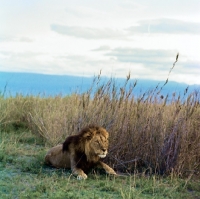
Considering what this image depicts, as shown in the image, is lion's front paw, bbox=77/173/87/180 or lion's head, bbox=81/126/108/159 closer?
lion's front paw, bbox=77/173/87/180

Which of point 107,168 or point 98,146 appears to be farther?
point 107,168

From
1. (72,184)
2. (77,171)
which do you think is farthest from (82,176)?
(72,184)

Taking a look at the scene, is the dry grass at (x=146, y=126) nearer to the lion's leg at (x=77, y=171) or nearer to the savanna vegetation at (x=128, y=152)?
the savanna vegetation at (x=128, y=152)

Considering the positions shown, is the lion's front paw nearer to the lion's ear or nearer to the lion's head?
the lion's head

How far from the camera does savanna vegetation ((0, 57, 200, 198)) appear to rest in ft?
15.7

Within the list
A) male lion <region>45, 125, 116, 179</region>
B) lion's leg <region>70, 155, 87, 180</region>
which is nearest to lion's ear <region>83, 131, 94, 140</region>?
male lion <region>45, 125, 116, 179</region>

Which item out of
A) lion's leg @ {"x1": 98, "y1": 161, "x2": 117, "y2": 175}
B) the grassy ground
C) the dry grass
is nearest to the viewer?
the grassy ground

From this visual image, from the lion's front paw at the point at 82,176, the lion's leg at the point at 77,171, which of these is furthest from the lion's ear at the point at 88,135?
the lion's front paw at the point at 82,176

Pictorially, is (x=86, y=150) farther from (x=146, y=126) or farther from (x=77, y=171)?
(x=146, y=126)

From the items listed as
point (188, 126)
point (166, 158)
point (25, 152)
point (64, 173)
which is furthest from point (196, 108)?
point (25, 152)

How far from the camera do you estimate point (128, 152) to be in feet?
20.0

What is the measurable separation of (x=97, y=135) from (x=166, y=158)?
1241mm

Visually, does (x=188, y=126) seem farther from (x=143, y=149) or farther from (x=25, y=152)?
(x=25, y=152)

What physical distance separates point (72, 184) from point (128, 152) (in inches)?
57.7
